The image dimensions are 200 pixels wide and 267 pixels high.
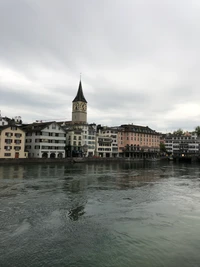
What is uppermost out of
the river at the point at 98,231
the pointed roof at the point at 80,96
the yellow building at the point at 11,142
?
the pointed roof at the point at 80,96

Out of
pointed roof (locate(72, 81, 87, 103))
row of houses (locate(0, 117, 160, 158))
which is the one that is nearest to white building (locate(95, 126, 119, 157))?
row of houses (locate(0, 117, 160, 158))

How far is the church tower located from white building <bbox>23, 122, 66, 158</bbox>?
3381cm

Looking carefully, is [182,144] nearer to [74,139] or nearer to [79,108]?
[79,108]

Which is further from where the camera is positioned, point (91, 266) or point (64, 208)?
point (64, 208)

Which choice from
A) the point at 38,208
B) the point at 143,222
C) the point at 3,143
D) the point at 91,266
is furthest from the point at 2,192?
the point at 3,143

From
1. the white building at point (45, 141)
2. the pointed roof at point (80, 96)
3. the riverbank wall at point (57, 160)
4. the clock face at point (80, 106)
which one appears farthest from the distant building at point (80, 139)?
the pointed roof at point (80, 96)

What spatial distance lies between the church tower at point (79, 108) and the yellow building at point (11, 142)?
4642 centimetres

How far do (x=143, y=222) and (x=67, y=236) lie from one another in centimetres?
500

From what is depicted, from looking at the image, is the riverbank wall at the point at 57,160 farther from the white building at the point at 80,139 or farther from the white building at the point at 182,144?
the white building at the point at 182,144

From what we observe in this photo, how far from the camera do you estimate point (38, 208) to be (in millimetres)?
17562

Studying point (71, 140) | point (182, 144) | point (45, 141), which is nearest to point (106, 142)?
point (71, 140)

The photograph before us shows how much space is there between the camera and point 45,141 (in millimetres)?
81938

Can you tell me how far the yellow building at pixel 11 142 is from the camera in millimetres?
71562

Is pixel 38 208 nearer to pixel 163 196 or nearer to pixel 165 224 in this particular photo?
pixel 165 224
